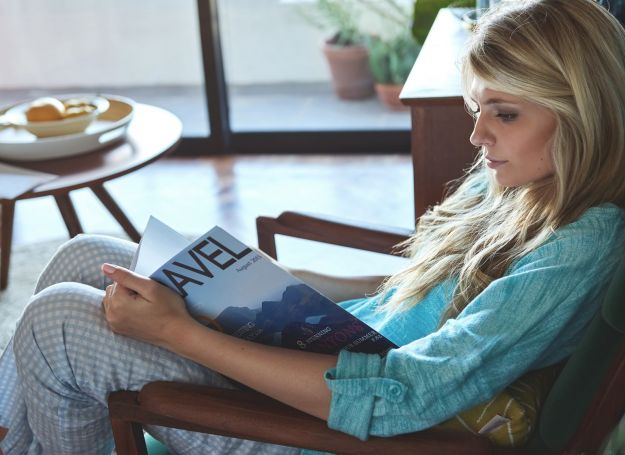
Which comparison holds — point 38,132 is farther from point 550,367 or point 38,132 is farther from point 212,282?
point 550,367

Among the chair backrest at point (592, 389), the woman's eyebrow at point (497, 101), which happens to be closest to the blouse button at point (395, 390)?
the chair backrest at point (592, 389)

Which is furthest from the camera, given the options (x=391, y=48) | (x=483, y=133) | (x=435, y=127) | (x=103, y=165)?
(x=391, y=48)

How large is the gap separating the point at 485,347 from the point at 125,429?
1.57 feet

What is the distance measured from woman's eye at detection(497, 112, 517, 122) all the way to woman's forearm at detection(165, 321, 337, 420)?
0.39m

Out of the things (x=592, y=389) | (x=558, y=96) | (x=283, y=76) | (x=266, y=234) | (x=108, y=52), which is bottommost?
(x=283, y=76)

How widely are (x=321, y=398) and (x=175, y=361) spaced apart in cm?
26

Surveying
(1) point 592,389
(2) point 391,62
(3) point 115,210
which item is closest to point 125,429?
(1) point 592,389

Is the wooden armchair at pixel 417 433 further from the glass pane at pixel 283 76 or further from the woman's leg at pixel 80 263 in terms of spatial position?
the glass pane at pixel 283 76

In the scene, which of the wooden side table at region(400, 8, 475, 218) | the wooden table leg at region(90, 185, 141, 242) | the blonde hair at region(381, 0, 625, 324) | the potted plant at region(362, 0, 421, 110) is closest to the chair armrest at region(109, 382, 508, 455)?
the blonde hair at region(381, 0, 625, 324)

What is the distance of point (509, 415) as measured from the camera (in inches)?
43.3

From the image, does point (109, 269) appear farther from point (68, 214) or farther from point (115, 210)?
point (115, 210)

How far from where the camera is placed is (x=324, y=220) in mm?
1644

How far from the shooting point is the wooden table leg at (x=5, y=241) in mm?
2525

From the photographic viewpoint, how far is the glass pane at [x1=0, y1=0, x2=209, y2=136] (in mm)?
3615
